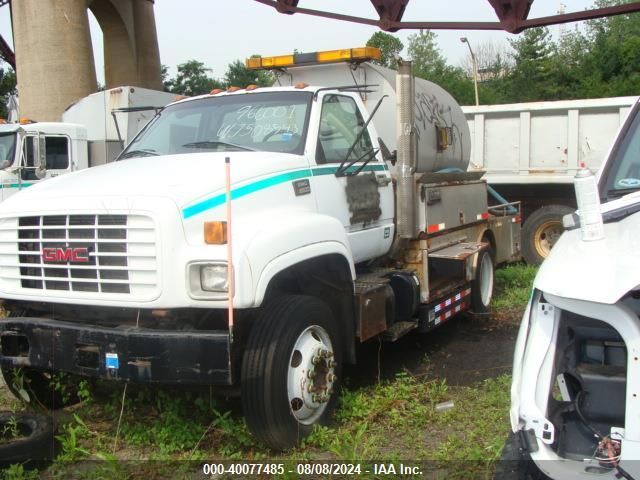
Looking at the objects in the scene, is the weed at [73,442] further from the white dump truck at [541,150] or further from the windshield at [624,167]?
the white dump truck at [541,150]

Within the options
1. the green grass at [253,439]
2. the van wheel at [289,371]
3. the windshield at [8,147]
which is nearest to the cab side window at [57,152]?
the windshield at [8,147]

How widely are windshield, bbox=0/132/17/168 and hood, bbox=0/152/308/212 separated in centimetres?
691

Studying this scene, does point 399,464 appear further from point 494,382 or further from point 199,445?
point 494,382

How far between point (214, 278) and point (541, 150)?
8646mm

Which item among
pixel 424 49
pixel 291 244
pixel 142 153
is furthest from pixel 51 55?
pixel 424 49

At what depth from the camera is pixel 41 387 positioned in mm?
4965

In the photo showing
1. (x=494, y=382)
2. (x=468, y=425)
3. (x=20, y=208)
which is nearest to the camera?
(x=20, y=208)

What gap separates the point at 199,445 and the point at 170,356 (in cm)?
96

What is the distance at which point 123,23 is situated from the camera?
23125 millimetres

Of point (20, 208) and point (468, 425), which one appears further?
point (468, 425)

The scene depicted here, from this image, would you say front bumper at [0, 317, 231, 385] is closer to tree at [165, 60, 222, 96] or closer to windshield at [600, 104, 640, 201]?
windshield at [600, 104, 640, 201]

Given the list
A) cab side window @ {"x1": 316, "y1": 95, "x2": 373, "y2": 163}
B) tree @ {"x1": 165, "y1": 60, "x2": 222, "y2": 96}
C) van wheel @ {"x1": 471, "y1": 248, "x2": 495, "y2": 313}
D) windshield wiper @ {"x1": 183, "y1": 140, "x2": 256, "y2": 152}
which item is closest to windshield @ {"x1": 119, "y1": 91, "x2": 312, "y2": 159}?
windshield wiper @ {"x1": 183, "y1": 140, "x2": 256, "y2": 152}

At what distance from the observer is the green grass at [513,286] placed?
8148mm

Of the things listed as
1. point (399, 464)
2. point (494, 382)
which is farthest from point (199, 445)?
point (494, 382)
